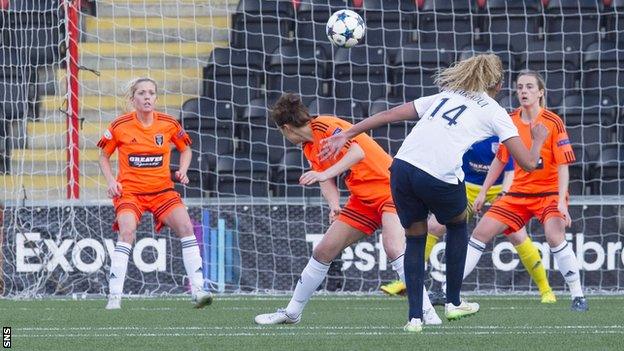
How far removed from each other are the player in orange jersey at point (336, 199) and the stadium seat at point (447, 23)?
6227mm

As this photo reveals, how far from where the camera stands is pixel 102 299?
11984mm

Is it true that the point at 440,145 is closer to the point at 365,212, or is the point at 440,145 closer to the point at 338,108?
the point at 365,212

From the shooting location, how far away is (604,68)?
14242mm

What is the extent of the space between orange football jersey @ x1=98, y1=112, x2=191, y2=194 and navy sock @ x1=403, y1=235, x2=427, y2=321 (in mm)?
3701

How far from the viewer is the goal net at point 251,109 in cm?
1259

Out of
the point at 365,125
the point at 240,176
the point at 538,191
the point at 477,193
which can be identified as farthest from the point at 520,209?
the point at 240,176

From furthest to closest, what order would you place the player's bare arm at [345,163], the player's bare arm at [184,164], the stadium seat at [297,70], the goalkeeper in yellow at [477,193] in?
the stadium seat at [297,70] < the goalkeeper in yellow at [477,193] < the player's bare arm at [184,164] < the player's bare arm at [345,163]

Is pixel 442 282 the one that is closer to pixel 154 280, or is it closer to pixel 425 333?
pixel 154 280

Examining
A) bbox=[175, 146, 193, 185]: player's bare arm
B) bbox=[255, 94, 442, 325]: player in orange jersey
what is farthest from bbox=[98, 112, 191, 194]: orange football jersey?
bbox=[255, 94, 442, 325]: player in orange jersey

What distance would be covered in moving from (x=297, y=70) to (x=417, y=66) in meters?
1.25

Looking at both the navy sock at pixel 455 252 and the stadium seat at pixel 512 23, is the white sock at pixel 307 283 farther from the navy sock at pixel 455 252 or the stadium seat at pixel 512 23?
the stadium seat at pixel 512 23

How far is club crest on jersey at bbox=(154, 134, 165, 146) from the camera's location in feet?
35.7

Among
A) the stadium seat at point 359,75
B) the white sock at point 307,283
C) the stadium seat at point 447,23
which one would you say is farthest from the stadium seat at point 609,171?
the white sock at point 307,283

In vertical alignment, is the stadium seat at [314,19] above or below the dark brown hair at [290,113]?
above
